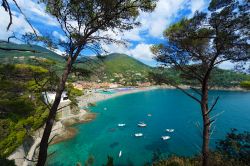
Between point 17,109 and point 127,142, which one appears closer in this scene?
point 17,109

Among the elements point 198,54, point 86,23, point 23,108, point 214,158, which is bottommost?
point 214,158

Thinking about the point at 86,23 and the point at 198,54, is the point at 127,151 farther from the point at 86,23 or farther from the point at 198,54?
the point at 86,23

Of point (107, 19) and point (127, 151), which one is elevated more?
point (107, 19)

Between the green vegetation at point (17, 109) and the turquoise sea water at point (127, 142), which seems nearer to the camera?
the green vegetation at point (17, 109)

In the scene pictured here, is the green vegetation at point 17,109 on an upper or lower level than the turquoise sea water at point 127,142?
upper

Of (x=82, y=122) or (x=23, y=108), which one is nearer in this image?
(x=23, y=108)

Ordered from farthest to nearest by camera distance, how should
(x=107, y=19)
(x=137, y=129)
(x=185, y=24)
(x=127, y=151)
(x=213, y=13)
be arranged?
(x=137, y=129) < (x=127, y=151) < (x=185, y=24) < (x=213, y=13) < (x=107, y=19)

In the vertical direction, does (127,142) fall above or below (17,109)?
below

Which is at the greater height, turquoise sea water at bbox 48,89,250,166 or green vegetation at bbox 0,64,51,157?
green vegetation at bbox 0,64,51,157

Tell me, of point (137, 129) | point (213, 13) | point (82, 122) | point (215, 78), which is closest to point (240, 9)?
point (213, 13)

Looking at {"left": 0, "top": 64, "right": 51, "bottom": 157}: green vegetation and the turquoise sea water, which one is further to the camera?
the turquoise sea water

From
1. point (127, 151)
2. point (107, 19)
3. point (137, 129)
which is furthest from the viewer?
point (137, 129)
